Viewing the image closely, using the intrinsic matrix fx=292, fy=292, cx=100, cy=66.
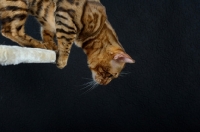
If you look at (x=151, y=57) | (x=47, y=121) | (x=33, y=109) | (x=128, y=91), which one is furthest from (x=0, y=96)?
(x=151, y=57)

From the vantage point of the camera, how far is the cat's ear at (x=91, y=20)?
87 centimetres

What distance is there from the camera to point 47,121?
5.47ft

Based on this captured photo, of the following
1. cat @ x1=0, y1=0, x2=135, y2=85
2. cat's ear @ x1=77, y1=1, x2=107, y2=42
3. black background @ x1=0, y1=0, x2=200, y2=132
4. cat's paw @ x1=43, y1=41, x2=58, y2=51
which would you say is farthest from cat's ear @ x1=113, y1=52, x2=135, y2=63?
black background @ x1=0, y1=0, x2=200, y2=132

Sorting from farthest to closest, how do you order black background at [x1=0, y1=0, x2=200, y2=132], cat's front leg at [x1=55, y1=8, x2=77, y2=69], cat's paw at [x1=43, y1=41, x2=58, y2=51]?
black background at [x1=0, y1=0, x2=200, y2=132]
cat's paw at [x1=43, y1=41, x2=58, y2=51]
cat's front leg at [x1=55, y1=8, x2=77, y2=69]

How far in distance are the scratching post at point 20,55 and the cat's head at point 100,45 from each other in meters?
0.18

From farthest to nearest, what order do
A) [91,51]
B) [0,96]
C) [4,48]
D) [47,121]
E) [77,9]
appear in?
[47,121]
[0,96]
[91,51]
[77,9]
[4,48]

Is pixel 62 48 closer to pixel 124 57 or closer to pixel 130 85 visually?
pixel 124 57

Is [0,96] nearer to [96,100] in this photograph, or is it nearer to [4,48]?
[96,100]

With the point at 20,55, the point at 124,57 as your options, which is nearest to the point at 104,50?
the point at 124,57

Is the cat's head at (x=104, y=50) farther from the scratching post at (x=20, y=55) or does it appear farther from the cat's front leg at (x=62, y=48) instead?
the scratching post at (x=20, y=55)

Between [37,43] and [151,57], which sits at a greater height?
[37,43]

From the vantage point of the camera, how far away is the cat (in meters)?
0.82

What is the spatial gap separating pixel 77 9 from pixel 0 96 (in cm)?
91

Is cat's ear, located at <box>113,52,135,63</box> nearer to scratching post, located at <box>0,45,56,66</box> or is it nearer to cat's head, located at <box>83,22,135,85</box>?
cat's head, located at <box>83,22,135,85</box>
